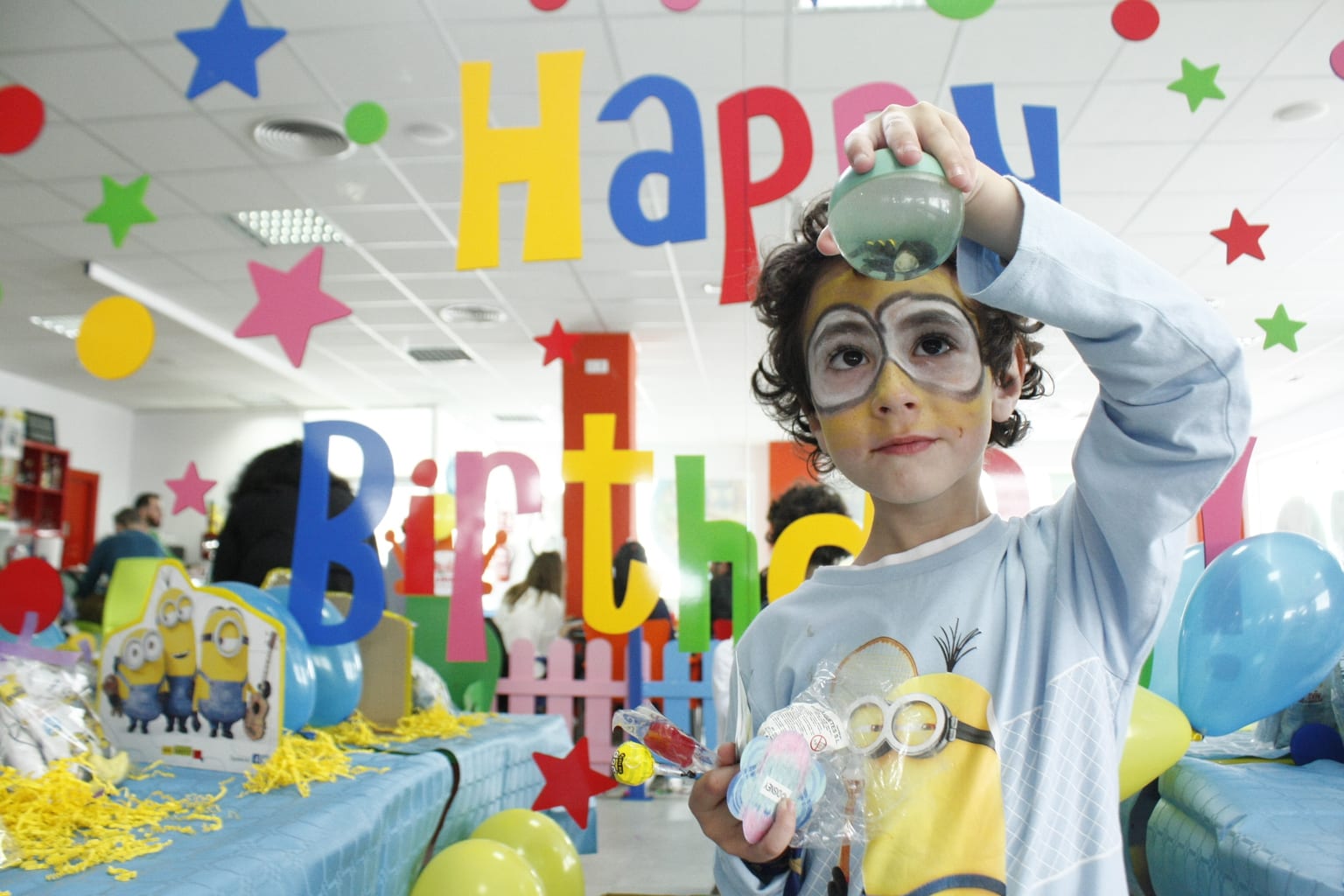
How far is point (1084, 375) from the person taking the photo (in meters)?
8.87

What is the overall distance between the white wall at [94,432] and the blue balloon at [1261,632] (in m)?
10.3

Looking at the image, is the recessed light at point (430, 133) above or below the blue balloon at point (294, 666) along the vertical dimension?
above

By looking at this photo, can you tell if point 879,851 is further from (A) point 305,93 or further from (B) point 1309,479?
(B) point 1309,479

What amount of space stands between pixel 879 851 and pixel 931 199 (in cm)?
57

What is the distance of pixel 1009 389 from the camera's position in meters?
1.07

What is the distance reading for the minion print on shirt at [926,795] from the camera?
2.83 feet

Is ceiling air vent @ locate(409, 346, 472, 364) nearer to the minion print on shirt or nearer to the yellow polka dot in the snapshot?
the yellow polka dot

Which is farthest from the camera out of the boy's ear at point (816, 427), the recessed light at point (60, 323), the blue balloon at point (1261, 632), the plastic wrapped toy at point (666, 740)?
the recessed light at point (60, 323)

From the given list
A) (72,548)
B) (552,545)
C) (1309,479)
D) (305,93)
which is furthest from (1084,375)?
(72,548)

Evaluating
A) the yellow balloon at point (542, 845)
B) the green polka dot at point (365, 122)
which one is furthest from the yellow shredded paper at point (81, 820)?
the green polka dot at point (365, 122)

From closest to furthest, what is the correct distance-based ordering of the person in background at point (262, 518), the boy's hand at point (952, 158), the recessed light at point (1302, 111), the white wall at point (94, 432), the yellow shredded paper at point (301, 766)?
the boy's hand at point (952, 158) → the yellow shredded paper at point (301, 766) → the person in background at point (262, 518) → the recessed light at point (1302, 111) → the white wall at point (94, 432)

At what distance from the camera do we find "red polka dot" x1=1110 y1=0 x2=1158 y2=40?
6.73 ft

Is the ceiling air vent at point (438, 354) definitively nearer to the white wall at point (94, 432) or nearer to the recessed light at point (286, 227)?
the recessed light at point (286, 227)

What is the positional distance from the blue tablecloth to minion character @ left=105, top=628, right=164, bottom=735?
0.57ft
